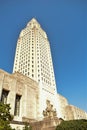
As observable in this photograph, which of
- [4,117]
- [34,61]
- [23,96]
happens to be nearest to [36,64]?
[34,61]

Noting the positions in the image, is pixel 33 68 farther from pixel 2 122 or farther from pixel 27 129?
pixel 2 122

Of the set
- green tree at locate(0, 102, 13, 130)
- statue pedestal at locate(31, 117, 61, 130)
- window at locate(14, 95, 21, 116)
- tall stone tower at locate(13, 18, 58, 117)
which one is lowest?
statue pedestal at locate(31, 117, 61, 130)

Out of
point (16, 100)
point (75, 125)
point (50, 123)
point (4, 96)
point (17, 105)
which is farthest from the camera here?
point (16, 100)

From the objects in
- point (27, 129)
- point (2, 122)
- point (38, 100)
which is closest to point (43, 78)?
point (38, 100)

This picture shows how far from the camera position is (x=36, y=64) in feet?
156

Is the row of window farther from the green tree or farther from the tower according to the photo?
the green tree

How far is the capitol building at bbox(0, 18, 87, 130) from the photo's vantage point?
1150 inches

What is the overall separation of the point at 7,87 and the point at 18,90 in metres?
3.16

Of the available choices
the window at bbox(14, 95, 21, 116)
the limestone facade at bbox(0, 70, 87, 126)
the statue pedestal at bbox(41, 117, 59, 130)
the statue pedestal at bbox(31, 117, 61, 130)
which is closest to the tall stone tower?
the limestone facade at bbox(0, 70, 87, 126)

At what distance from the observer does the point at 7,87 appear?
29.6 meters

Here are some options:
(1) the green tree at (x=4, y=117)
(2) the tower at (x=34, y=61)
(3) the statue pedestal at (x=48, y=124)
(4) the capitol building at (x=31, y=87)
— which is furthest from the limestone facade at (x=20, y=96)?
(1) the green tree at (x=4, y=117)

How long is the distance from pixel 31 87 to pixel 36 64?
12894mm

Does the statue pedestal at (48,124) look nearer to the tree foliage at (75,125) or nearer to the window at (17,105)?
the tree foliage at (75,125)

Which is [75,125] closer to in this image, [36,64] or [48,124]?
[48,124]
